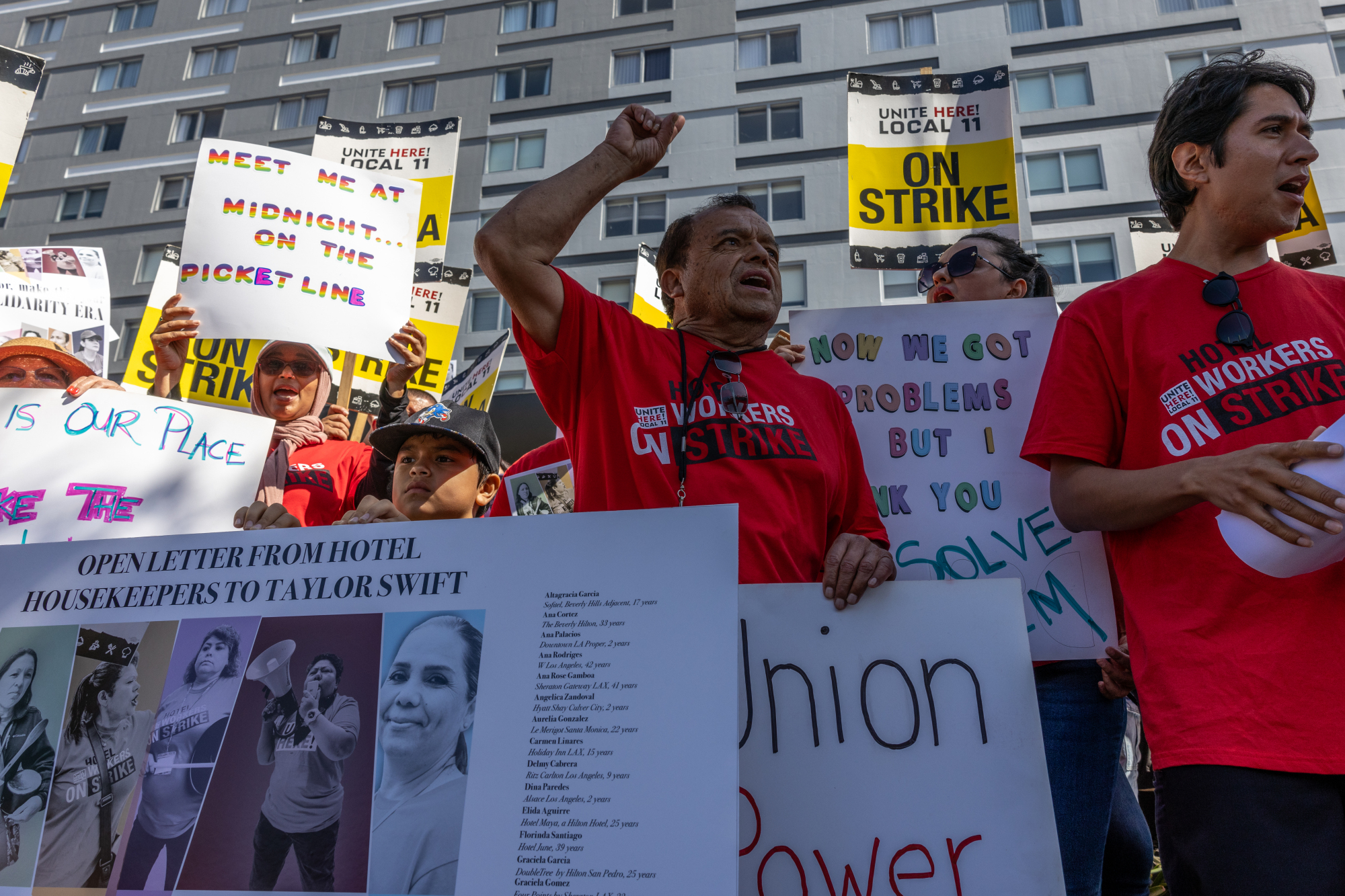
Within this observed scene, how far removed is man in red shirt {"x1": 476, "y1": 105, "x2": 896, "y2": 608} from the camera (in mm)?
1778

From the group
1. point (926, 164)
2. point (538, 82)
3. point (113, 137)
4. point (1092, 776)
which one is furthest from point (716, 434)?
Result: point (113, 137)

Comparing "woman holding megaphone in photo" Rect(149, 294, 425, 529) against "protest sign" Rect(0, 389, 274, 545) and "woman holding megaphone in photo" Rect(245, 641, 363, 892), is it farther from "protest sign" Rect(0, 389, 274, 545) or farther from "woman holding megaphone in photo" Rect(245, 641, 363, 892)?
"woman holding megaphone in photo" Rect(245, 641, 363, 892)

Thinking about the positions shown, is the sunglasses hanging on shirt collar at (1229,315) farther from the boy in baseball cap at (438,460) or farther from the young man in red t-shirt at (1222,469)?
the boy in baseball cap at (438,460)

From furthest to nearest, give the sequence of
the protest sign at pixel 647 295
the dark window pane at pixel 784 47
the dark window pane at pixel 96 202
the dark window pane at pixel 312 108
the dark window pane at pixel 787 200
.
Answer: the dark window pane at pixel 96 202
the dark window pane at pixel 312 108
the dark window pane at pixel 784 47
the dark window pane at pixel 787 200
the protest sign at pixel 647 295

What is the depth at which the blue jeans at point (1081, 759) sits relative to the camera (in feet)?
6.78

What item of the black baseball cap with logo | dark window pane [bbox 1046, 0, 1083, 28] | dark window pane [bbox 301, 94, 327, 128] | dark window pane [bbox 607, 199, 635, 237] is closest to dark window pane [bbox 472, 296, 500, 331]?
dark window pane [bbox 607, 199, 635, 237]

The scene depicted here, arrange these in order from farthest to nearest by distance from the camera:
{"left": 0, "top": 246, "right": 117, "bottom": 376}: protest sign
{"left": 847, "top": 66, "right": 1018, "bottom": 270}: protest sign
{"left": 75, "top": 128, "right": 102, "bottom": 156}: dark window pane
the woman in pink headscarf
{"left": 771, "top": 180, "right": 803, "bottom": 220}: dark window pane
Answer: {"left": 75, "top": 128, "right": 102, "bottom": 156}: dark window pane, {"left": 771, "top": 180, "right": 803, "bottom": 220}: dark window pane, {"left": 0, "top": 246, "right": 117, "bottom": 376}: protest sign, {"left": 847, "top": 66, "right": 1018, "bottom": 270}: protest sign, the woman in pink headscarf

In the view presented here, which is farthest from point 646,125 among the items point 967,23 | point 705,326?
point 967,23

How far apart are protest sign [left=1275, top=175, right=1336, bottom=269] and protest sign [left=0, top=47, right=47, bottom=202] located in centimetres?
573

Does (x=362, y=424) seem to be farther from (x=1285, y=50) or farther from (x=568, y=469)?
(x=1285, y=50)

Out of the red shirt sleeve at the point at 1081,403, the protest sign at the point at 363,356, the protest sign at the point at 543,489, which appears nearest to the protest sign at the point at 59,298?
the protest sign at the point at 363,356

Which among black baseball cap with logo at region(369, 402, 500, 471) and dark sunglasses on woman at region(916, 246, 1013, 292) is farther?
dark sunglasses on woman at region(916, 246, 1013, 292)

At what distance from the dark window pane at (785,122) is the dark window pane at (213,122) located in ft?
46.1

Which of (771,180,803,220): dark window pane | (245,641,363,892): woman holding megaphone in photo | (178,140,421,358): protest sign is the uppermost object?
(771,180,803,220): dark window pane
